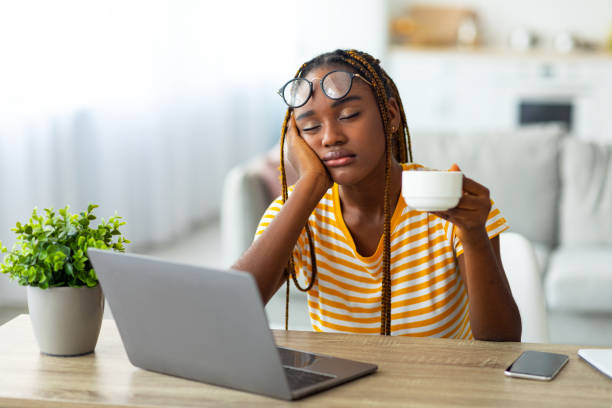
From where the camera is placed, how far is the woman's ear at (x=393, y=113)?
1385mm

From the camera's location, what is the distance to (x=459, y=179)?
0.99 metres

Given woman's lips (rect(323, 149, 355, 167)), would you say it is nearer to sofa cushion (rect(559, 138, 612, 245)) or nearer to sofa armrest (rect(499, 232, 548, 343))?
sofa armrest (rect(499, 232, 548, 343))

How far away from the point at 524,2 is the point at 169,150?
11.4 feet

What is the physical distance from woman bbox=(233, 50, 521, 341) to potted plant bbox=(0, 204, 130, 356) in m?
0.24

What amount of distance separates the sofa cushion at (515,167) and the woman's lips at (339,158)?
1.88 meters

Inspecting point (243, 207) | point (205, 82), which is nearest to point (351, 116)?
point (243, 207)

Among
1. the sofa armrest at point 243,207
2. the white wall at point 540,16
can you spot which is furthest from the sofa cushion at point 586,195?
the white wall at point 540,16

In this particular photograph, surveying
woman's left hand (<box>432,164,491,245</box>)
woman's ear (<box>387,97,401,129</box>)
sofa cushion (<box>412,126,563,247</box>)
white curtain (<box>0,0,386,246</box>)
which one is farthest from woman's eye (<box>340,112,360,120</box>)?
white curtain (<box>0,0,386,246</box>)

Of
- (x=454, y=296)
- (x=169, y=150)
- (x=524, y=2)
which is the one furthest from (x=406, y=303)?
(x=524, y=2)

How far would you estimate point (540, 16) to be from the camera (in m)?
6.52

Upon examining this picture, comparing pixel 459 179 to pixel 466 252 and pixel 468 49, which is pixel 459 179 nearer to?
pixel 466 252

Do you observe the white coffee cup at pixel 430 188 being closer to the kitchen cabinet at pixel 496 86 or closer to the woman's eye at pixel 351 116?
the woman's eye at pixel 351 116

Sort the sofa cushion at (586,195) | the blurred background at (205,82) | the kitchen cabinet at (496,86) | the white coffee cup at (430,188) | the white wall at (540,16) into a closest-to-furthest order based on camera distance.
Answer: the white coffee cup at (430,188) < the sofa cushion at (586,195) < the blurred background at (205,82) < the kitchen cabinet at (496,86) < the white wall at (540,16)

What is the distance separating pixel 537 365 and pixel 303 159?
516mm
